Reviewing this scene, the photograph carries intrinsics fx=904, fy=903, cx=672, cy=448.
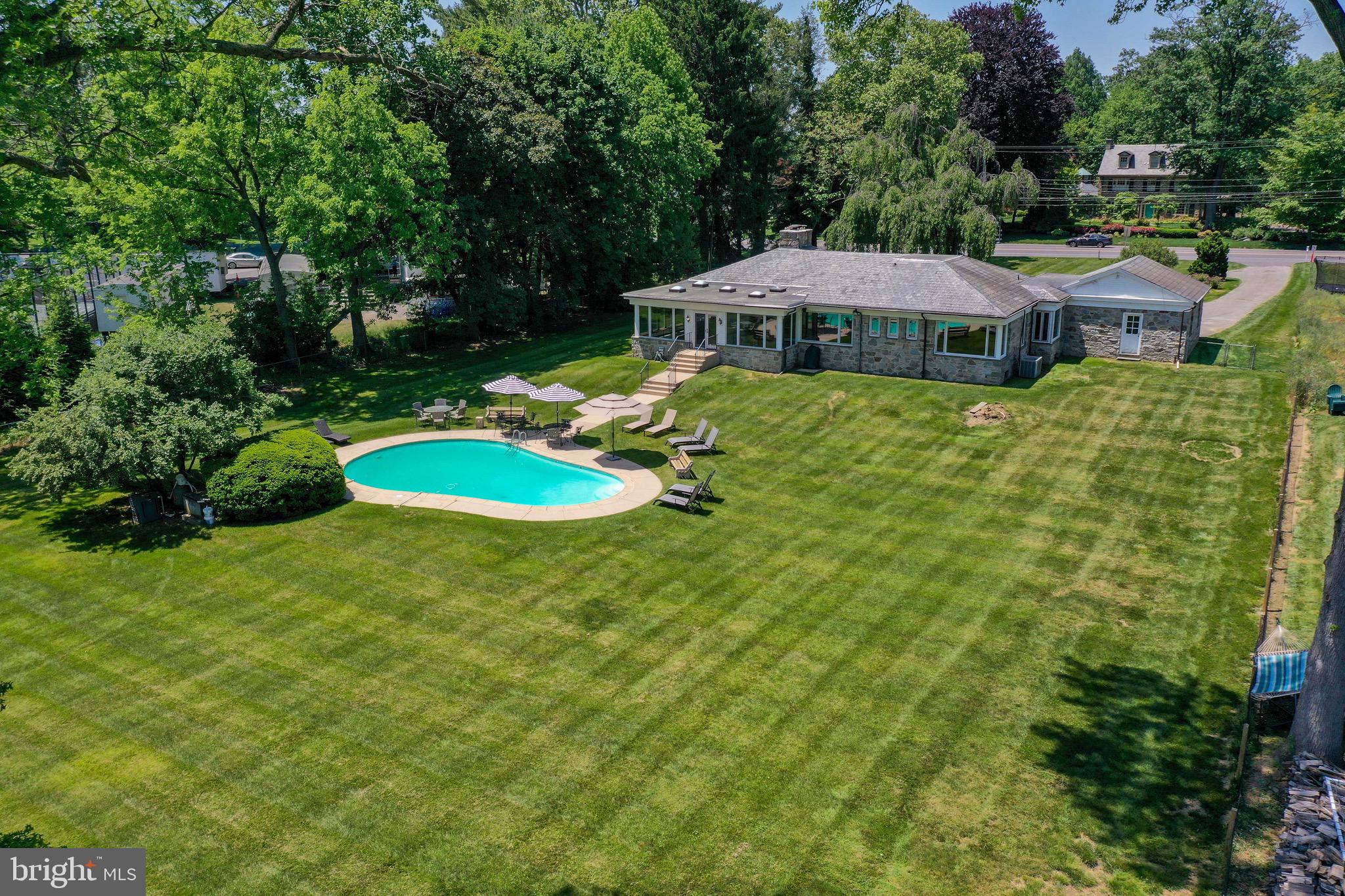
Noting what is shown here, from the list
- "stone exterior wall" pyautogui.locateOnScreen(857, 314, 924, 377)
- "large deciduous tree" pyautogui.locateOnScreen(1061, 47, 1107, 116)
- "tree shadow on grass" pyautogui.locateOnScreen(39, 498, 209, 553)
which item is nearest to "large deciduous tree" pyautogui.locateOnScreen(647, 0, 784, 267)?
"stone exterior wall" pyautogui.locateOnScreen(857, 314, 924, 377)

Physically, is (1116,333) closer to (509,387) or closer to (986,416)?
(986,416)

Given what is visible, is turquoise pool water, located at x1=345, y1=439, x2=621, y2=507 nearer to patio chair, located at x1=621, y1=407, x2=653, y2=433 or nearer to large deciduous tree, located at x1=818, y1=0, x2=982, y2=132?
patio chair, located at x1=621, y1=407, x2=653, y2=433

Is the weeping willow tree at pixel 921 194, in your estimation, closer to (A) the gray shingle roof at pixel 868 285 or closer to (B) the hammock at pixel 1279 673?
(A) the gray shingle roof at pixel 868 285

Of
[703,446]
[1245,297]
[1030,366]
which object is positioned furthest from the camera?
[1245,297]

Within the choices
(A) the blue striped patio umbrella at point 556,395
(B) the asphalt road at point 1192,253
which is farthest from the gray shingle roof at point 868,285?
(B) the asphalt road at point 1192,253

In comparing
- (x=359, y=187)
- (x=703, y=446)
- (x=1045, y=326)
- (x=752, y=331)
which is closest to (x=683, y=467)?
(x=703, y=446)

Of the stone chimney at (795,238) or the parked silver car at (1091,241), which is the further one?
the parked silver car at (1091,241)
